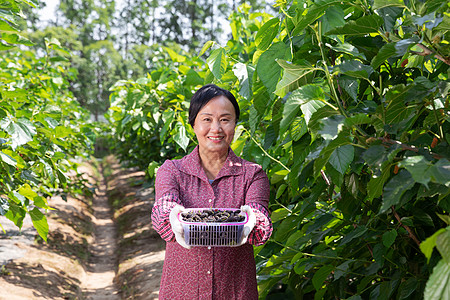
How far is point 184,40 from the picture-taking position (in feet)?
125

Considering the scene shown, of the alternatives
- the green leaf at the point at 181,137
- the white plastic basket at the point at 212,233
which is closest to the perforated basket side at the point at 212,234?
the white plastic basket at the point at 212,233

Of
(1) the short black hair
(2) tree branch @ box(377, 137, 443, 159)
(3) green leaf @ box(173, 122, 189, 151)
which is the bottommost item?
(2) tree branch @ box(377, 137, 443, 159)

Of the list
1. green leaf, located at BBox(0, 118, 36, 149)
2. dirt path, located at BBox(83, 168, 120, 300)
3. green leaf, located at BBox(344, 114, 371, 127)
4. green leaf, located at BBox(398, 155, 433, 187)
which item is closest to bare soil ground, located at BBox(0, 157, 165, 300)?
dirt path, located at BBox(83, 168, 120, 300)

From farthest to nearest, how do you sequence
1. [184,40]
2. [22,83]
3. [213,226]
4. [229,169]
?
[184,40] < [22,83] < [229,169] < [213,226]

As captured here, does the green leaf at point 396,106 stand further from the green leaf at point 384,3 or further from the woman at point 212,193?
the woman at point 212,193

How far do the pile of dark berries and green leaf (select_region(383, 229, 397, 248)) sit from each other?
444 millimetres

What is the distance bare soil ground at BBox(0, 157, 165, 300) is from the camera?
5000 millimetres

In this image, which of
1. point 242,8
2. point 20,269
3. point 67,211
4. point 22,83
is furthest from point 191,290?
point 67,211

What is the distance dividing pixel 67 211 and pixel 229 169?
25.8ft

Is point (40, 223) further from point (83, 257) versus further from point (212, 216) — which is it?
point (83, 257)

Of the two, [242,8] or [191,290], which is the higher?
[242,8]

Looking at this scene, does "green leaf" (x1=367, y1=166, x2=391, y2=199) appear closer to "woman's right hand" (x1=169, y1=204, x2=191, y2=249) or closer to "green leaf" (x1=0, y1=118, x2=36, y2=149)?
"woman's right hand" (x1=169, y1=204, x2=191, y2=249)

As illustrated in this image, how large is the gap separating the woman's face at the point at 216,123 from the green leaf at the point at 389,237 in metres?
0.66

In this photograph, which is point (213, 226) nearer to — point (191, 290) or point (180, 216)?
point (180, 216)
